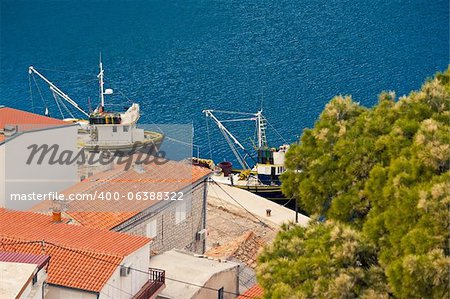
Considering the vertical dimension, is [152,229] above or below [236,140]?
below

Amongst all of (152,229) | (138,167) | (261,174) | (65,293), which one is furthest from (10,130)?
(261,174)

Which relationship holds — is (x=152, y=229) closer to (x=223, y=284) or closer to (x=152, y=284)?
(x=223, y=284)

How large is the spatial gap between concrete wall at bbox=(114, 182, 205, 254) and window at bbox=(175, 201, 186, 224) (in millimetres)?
82

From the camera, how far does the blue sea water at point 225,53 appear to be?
8462cm

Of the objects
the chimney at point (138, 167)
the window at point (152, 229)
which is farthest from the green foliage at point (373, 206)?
the chimney at point (138, 167)

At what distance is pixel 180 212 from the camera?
119 ft

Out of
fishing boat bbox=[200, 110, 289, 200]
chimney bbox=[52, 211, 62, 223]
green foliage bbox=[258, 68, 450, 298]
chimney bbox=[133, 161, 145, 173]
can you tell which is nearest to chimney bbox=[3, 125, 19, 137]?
chimney bbox=[133, 161, 145, 173]

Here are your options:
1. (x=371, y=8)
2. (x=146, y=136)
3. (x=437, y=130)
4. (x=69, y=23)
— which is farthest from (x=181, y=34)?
(x=437, y=130)

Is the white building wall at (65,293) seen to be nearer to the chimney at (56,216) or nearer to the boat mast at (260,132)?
the chimney at (56,216)

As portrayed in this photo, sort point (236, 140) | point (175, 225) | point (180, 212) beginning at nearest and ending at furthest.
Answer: point (175, 225)
point (180, 212)
point (236, 140)

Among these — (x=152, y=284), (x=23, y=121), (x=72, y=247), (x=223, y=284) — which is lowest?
(x=152, y=284)

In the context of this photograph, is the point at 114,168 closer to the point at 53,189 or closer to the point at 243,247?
the point at 53,189

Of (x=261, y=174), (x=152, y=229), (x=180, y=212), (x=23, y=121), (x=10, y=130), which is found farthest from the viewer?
(x=261, y=174)

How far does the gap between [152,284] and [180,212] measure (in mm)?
8032
